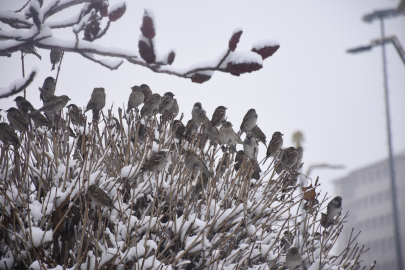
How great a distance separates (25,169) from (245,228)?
2094mm

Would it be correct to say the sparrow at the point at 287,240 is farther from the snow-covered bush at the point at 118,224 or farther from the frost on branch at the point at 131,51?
the frost on branch at the point at 131,51

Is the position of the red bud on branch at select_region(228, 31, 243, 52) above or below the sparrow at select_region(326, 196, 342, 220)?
above

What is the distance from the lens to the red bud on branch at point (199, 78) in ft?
5.86

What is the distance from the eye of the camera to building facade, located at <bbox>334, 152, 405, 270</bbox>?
122 feet

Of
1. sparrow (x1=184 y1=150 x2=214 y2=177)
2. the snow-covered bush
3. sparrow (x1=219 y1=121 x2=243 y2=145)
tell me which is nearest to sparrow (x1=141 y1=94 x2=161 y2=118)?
sparrow (x1=219 y1=121 x2=243 y2=145)

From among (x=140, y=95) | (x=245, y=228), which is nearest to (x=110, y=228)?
(x=245, y=228)

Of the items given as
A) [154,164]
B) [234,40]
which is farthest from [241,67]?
[154,164]

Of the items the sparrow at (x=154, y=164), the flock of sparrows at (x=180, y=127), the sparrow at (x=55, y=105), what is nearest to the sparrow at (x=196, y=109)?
the flock of sparrows at (x=180, y=127)

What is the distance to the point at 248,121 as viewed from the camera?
204 inches

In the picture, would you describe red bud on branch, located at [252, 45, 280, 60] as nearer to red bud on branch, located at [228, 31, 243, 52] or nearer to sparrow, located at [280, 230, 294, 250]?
red bud on branch, located at [228, 31, 243, 52]

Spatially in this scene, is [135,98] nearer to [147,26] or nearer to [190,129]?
[190,129]

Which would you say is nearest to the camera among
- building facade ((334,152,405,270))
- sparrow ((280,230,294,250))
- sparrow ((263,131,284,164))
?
sparrow ((280,230,294,250))

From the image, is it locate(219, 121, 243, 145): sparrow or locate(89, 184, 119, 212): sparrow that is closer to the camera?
locate(89, 184, 119, 212): sparrow

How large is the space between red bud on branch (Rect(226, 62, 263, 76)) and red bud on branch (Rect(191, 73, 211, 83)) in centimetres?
16
